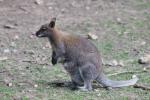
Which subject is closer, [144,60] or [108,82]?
[108,82]

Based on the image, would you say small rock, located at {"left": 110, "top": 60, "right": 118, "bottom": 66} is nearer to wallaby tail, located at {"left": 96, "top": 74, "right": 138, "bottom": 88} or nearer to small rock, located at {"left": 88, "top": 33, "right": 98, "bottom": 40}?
wallaby tail, located at {"left": 96, "top": 74, "right": 138, "bottom": 88}

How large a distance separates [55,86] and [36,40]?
2652 millimetres

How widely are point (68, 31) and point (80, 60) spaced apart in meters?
3.38

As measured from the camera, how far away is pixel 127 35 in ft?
Answer: 35.0

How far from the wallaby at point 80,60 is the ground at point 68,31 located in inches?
5.2

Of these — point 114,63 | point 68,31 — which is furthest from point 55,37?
point 68,31

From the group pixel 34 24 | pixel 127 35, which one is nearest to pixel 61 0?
pixel 34 24

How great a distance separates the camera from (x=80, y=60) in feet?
24.5

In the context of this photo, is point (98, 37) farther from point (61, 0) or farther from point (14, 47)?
point (61, 0)

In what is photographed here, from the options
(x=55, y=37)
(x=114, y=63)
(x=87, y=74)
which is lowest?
(x=114, y=63)

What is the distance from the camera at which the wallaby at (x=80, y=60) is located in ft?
24.4

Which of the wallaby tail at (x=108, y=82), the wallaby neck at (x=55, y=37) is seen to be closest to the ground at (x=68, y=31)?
the wallaby tail at (x=108, y=82)

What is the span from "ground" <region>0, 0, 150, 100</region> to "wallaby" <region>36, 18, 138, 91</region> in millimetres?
131

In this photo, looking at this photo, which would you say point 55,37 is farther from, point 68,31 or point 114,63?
point 68,31
